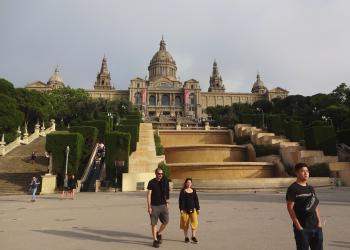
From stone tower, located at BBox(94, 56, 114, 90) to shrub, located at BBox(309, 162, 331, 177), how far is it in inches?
5040

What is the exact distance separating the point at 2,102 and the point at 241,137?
33.7 meters

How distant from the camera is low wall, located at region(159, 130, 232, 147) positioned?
38.7m

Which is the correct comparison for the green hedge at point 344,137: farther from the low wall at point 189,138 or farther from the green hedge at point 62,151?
the green hedge at point 62,151

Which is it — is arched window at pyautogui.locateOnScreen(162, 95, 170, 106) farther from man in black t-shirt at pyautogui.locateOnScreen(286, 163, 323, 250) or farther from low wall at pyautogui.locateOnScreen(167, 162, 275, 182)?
man in black t-shirt at pyautogui.locateOnScreen(286, 163, 323, 250)

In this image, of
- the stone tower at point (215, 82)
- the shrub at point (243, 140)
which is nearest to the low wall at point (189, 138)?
the shrub at point (243, 140)

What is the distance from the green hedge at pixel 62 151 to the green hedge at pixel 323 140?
18643 mm

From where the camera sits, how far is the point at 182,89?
138m

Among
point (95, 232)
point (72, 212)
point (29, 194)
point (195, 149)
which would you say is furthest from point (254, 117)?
point (95, 232)

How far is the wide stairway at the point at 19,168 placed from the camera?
2191 centimetres

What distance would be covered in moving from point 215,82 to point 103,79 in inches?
1914

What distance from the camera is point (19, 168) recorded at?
90.2ft

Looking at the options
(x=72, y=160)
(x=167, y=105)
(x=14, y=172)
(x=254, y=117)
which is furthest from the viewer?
(x=167, y=105)

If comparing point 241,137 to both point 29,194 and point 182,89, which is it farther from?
point 182,89

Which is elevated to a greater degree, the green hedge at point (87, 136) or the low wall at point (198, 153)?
the green hedge at point (87, 136)
